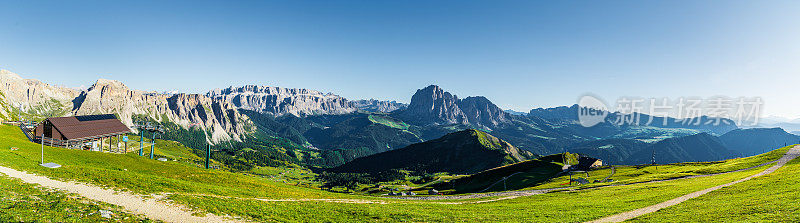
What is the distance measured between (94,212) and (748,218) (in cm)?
5899

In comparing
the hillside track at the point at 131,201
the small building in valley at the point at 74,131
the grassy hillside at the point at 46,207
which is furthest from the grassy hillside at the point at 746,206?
the small building in valley at the point at 74,131

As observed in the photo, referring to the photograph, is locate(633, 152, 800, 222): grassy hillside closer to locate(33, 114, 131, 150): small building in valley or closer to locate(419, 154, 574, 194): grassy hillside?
locate(419, 154, 574, 194): grassy hillside

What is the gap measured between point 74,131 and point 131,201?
307 feet

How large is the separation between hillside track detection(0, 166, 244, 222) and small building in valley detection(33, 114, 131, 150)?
7256cm

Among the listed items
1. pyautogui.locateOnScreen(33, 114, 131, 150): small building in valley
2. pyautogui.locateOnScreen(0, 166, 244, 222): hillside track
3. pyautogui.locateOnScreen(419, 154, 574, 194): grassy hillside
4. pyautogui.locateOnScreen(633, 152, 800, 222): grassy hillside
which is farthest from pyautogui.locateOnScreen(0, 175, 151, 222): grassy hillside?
pyautogui.locateOnScreen(419, 154, 574, 194): grassy hillside

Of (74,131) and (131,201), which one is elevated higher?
(74,131)

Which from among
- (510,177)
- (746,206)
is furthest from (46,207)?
(510,177)

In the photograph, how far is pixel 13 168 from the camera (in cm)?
3931

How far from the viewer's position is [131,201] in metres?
31.0

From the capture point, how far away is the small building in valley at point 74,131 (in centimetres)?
8838

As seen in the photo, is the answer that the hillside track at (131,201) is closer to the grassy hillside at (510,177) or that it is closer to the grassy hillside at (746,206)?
the grassy hillside at (746,206)

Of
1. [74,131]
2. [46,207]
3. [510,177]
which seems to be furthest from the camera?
[510,177]

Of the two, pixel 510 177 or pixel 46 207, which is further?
pixel 510 177

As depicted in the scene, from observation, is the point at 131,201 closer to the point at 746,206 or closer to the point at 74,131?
the point at 746,206
